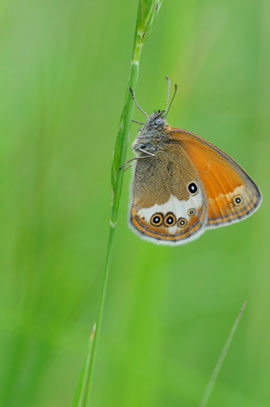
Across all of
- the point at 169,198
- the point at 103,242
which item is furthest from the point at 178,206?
the point at 103,242

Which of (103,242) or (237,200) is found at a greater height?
(237,200)

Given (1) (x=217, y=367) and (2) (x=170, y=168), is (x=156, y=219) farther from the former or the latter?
(1) (x=217, y=367)

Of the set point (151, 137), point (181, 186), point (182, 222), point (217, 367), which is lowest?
point (217, 367)

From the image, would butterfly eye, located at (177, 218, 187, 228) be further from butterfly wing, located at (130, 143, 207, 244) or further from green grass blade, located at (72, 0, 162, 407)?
green grass blade, located at (72, 0, 162, 407)

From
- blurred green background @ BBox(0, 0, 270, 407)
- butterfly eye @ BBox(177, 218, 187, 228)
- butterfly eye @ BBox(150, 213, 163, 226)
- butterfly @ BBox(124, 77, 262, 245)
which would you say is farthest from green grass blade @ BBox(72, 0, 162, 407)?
butterfly eye @ BBox(177, 218, 187, 228)

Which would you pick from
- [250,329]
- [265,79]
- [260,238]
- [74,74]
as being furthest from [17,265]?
[265,79]

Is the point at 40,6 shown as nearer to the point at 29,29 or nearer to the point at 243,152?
the point at 29,29
